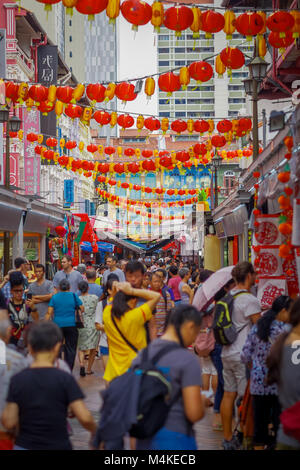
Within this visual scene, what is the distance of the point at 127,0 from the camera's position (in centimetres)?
962

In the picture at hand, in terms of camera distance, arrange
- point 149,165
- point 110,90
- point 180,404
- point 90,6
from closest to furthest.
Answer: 1. point 180,404
2. point 90,6
3. point 110,90
4. point 149,165

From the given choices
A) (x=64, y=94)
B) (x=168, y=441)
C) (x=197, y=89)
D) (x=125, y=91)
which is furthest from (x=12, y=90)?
(x=197, y=89)

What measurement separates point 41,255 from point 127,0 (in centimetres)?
2372

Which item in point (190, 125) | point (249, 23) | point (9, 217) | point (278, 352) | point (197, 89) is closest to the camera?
point (278, 352)

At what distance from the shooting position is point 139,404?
14.1 feet

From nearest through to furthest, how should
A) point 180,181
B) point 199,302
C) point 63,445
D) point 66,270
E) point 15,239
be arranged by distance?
point 63,445 < point 199,302 < point 66,270 < point 15,239 < point 180,181

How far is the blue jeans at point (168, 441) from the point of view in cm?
438

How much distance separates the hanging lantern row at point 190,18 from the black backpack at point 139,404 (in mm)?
6068

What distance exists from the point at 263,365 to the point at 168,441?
2.39m

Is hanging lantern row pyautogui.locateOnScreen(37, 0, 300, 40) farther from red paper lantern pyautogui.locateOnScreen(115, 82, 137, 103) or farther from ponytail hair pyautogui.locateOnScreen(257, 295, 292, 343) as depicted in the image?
ponytail hair pyautogui.locateOnScreen(257, 295, 292, 343)

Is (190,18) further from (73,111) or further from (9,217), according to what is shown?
(9,217)

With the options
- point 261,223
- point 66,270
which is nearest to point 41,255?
point 66,270
